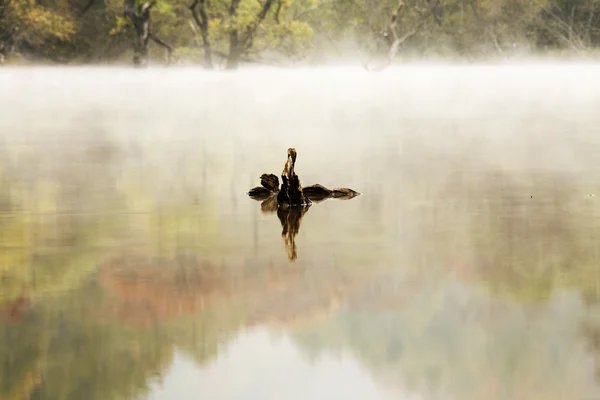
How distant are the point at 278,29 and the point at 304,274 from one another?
41804 mm

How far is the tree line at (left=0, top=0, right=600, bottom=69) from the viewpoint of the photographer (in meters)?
47.8

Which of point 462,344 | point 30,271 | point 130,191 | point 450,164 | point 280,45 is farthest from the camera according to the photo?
point 280,45

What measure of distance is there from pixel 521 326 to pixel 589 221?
9.68ft

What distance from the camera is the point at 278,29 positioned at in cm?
4719

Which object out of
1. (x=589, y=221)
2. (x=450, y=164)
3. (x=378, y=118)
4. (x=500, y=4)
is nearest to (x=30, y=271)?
(x=589, y=221)

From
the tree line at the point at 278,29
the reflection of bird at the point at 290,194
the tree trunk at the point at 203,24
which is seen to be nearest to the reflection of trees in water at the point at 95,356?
the reflection of bird at the point at 290,194

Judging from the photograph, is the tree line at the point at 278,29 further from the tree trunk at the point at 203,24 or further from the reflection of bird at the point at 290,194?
the reflection of bird at the point at 290,194

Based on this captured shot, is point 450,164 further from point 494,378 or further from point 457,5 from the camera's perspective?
point 457,5

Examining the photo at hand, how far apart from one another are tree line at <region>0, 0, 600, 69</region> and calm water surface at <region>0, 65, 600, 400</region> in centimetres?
3422

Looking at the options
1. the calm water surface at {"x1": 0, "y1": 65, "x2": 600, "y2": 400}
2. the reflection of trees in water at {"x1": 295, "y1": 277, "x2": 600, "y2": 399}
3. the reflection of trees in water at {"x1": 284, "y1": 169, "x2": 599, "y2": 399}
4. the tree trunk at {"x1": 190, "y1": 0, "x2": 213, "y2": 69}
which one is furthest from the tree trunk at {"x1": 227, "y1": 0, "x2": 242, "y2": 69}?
the reflection of trees in water at {"x1": 295, "y1": 277, "x2": 600, "y2": 399}

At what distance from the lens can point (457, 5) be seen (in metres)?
57.8

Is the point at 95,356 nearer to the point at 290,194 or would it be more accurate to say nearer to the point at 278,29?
the point at 290,194

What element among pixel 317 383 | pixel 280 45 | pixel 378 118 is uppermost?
pixel 280 45

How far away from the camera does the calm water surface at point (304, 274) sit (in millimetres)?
4223
